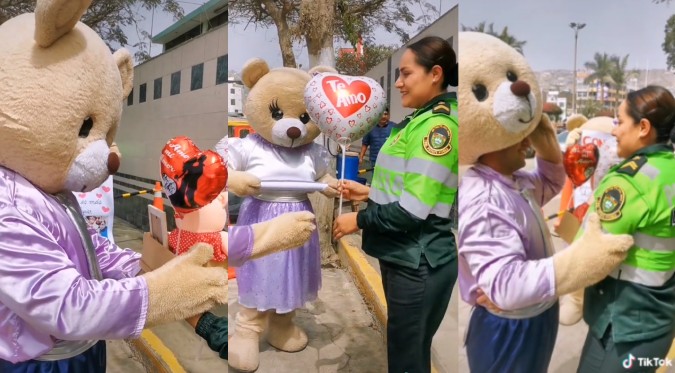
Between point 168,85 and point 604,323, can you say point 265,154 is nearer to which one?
point 168,85

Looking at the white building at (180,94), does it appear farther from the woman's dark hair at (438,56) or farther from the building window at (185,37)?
the woman's dark hair at (438,56)

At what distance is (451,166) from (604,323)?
1.75ft

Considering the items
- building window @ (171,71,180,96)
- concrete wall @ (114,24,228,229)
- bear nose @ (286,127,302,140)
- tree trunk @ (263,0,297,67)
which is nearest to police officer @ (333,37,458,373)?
bear nose @ (286,127,302,140)

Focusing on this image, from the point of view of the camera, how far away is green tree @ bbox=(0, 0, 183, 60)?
1.25 metres

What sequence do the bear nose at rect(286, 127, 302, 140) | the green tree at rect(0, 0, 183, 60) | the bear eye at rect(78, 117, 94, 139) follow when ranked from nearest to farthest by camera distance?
the bear eye at rect(78, 117, 94, 139) < the green tree at rect(0, 0, 183, 60) < the bear nose at rect(286, 127, 302, 140)

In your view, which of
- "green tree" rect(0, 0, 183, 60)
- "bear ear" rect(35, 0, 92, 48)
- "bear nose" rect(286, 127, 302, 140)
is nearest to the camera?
"bear ear" rect(35, 0, 92, 48)

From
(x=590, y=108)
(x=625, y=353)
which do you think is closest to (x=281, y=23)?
(x=590, y=108)

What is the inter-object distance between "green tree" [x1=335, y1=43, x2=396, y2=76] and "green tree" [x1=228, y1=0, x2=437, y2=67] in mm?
27

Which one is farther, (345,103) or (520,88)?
(345,103)

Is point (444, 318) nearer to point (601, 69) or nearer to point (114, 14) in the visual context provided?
point (601, 69)

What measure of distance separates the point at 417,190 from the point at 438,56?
0.34 meters

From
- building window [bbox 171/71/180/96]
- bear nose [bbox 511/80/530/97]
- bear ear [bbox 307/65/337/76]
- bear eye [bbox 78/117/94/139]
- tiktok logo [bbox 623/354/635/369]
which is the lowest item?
tiktok logo [bbox 623/354/635/369]

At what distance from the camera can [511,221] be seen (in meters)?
1.27

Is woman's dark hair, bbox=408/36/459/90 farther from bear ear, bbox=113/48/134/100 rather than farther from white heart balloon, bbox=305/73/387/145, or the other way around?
bear ear, bbox=113/48/134/100
